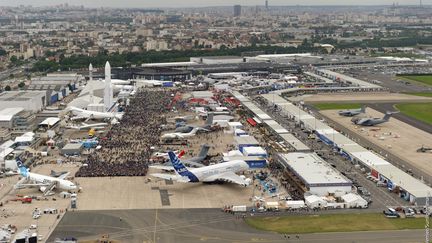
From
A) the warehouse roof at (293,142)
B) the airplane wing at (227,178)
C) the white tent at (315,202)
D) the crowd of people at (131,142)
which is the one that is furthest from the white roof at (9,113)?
the white tent at (315,202)

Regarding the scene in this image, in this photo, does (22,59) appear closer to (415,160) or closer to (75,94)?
(75,94)

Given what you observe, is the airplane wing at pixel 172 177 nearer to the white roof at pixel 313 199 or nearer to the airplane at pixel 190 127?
the white roof at pixel 313 199

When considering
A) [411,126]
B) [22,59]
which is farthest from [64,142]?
[22,59]

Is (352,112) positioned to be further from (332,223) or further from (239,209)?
(332,223)

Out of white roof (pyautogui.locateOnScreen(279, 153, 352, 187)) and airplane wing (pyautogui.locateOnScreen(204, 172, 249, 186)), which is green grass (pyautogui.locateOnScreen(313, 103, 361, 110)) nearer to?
white roof (pyautogui.locateOnScreen(279, 153, 352, 187))

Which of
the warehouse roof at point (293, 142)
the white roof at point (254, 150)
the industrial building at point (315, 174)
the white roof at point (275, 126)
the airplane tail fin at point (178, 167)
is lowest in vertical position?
the warehouse roof at point (293, 142)

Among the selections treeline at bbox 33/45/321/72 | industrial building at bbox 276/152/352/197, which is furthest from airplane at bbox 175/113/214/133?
treeline at bbox 33/45/321/72

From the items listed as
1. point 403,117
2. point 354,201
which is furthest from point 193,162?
point 403,117
